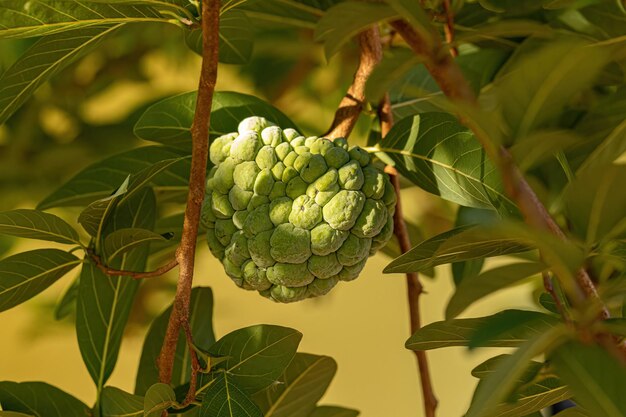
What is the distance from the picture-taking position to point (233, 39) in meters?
0.89

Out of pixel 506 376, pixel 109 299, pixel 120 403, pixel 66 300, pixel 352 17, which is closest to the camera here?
pixel 506 376

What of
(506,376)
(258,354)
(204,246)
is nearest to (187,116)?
(258,354)

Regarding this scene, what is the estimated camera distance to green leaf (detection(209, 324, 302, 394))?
2.43 feet

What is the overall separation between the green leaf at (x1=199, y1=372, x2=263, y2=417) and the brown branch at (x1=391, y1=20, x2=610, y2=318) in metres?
0.28

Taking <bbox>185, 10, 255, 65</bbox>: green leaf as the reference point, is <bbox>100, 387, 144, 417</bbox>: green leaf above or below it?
below

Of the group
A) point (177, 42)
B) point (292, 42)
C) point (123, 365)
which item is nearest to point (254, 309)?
point (123, 365)

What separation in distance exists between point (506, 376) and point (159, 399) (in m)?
0.38

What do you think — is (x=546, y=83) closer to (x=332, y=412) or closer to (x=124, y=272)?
(x=124, y=272)

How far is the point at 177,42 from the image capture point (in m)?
1.67

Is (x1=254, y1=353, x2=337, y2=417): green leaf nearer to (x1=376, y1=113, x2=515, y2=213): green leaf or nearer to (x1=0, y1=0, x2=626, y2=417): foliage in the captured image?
(x1=0, y1=0, x2=626, y2=417): foliage

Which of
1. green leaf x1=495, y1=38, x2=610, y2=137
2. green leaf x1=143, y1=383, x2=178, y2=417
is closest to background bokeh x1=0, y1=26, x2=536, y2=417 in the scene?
green leaf x1=495, y1=38, x2=610, y2=137

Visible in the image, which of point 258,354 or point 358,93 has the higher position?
point 358,93

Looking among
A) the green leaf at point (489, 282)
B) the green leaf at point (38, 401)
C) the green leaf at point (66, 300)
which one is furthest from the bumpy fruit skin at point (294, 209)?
the green leaf at point (66, 300)

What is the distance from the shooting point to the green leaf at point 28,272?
0.78 meters
